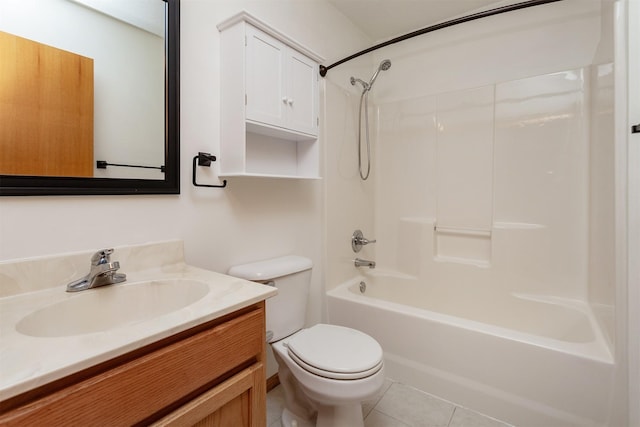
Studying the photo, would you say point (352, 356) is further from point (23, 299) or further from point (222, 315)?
point (23, 299)

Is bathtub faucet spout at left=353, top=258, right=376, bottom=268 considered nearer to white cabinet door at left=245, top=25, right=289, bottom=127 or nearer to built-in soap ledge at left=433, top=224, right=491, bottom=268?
built-in soap ledge at left=433, top=224, right=491, bottom=268

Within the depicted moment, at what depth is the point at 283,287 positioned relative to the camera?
1418 millimetres

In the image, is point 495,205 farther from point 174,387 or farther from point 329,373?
point 174,387

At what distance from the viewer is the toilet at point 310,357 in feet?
3.64

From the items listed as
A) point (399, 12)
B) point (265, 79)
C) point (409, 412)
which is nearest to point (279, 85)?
point (265, 79)

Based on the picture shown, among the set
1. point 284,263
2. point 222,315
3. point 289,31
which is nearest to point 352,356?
point 284,263

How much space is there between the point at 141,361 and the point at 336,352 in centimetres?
80

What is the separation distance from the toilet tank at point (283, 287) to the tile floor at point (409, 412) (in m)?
0.47

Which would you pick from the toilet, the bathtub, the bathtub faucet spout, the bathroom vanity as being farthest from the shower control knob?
the bathroom vanity

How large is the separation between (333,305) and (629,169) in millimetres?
1591

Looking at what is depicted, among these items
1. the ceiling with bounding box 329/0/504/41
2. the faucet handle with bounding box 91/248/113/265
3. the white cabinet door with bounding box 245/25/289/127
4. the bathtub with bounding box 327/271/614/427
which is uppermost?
the ceiling with bounding box 329/0/504/41

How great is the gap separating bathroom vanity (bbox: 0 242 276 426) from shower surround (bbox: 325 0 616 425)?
109 centimetres

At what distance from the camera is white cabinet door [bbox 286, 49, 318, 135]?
57.9 inches

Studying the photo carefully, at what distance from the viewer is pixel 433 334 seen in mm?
1579
